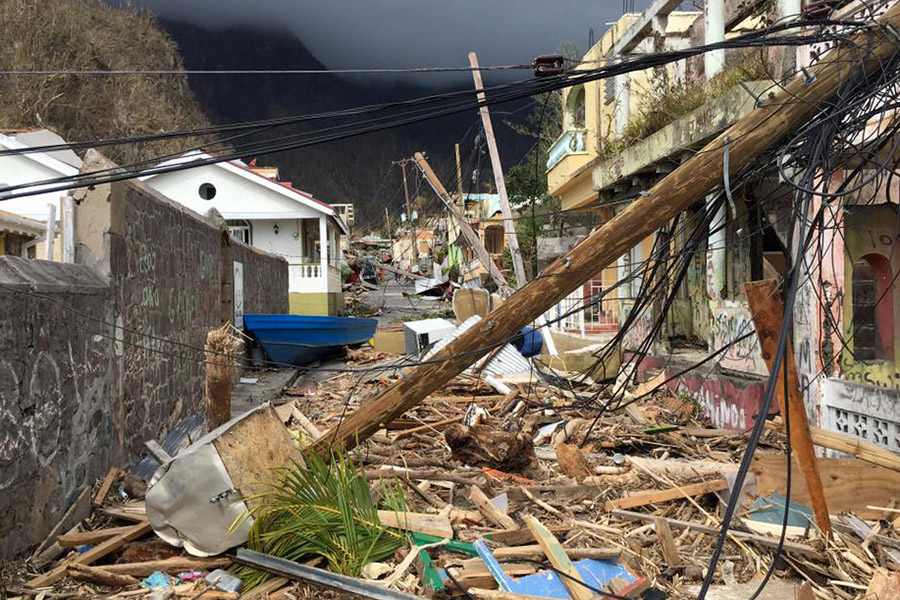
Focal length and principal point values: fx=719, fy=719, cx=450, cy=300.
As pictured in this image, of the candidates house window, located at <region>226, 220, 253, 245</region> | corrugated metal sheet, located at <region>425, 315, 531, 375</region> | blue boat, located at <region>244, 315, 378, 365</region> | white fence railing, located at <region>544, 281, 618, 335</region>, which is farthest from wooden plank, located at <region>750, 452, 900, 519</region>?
house window, located at <region>226, 220, 253, 245</region>

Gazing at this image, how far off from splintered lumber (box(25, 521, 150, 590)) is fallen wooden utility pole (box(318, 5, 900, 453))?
7.85 feet

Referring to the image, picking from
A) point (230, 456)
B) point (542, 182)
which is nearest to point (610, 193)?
point (230, 456)

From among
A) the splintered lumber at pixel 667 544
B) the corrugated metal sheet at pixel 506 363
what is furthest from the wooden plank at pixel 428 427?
the splintered lumber at pixel 667 544

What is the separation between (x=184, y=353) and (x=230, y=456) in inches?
217

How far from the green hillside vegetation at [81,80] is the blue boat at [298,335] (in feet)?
62.7

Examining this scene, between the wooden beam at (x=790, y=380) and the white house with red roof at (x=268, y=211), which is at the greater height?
the white house with red roof at (x=268, y=211)

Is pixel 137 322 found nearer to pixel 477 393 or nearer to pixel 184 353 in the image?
pixel 184 353

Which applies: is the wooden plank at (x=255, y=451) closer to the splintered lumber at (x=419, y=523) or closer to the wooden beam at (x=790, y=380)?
the splintered lumber at (x=419, y=523)

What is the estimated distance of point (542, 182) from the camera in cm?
3716

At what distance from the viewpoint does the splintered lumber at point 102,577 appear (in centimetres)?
520

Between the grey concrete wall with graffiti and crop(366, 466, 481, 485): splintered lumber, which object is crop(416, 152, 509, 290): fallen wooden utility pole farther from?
crop(366, 466, 481, 485): splintered lumber

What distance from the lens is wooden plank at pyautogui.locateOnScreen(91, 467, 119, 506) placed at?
664cm

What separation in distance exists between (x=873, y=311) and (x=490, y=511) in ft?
23.5

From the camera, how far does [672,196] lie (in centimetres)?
553
